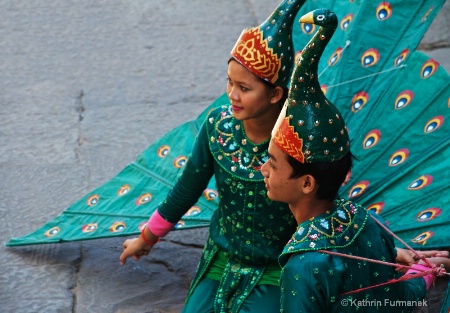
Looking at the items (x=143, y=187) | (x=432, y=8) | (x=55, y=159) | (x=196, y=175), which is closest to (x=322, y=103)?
(x=196, y=175)

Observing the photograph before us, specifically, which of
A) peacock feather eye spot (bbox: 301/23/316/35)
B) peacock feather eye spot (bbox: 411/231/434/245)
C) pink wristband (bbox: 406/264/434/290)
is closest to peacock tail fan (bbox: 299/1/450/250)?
peacock feather eye spot (bbox: 411/231/434/245)

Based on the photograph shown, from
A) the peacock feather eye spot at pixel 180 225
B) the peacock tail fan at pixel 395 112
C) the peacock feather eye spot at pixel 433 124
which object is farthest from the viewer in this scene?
the peacock feather eye spot at pixel 180 225

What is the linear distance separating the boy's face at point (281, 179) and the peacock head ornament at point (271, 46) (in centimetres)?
39

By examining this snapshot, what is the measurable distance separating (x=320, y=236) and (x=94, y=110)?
2.85 m

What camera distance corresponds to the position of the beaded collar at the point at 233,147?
9.76 feet

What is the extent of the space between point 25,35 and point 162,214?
9.45ft

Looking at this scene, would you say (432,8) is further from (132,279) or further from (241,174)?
(132,279)

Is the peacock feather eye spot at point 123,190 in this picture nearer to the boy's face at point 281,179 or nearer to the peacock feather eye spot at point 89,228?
the peacock feather eye spot at point 89,228

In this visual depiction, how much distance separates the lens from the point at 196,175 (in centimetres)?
317

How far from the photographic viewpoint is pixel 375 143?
11.5 ft

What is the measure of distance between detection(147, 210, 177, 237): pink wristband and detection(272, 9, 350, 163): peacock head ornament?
0.98 metres

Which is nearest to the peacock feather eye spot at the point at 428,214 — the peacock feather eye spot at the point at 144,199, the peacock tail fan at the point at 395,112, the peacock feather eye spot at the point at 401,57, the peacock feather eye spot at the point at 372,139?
the peacock tail fan at the point at 395,112

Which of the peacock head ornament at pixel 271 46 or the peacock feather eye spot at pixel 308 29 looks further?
the peacock feather eye spot at pixel 308 29

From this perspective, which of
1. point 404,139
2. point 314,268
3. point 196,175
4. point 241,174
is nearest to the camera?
point 314,268
